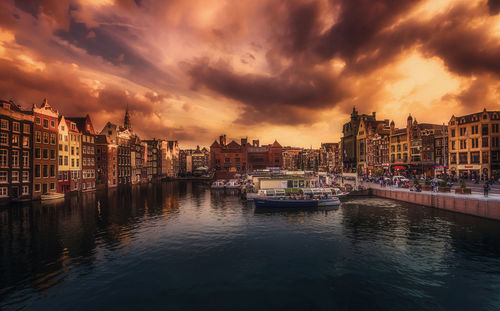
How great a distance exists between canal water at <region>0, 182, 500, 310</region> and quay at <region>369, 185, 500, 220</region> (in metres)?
1.65

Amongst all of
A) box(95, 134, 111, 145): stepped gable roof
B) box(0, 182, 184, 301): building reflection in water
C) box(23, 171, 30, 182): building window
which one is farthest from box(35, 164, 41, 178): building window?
box(95, 134, 111, 145): stepped gable roof

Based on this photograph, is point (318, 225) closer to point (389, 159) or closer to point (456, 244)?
point (456, 244)

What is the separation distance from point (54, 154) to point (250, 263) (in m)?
63.1

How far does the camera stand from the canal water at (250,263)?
54.8ft

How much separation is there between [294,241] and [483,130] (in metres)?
72.0

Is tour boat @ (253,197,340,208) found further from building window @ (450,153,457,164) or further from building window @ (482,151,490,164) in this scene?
building window @ (450,153,457,164)

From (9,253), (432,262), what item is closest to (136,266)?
(9,253)

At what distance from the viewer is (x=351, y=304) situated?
1608 centimetres

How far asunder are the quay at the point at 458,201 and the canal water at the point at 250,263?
5.40 feet

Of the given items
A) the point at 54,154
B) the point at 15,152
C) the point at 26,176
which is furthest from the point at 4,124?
the point at 54,154

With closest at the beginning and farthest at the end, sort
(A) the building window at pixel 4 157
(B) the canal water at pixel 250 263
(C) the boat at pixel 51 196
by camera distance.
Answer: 1. (B) the canal water at pixel 250 263
2. (A) the building window at pixel 4 157
3. (C) the boat at pixel 51 196

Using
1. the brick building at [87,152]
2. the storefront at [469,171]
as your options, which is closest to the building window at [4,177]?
the brick building at [87,152]

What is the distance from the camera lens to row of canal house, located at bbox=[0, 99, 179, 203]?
49781 mm

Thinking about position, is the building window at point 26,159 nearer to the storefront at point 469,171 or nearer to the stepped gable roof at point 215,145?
the storefront at point 469,171
